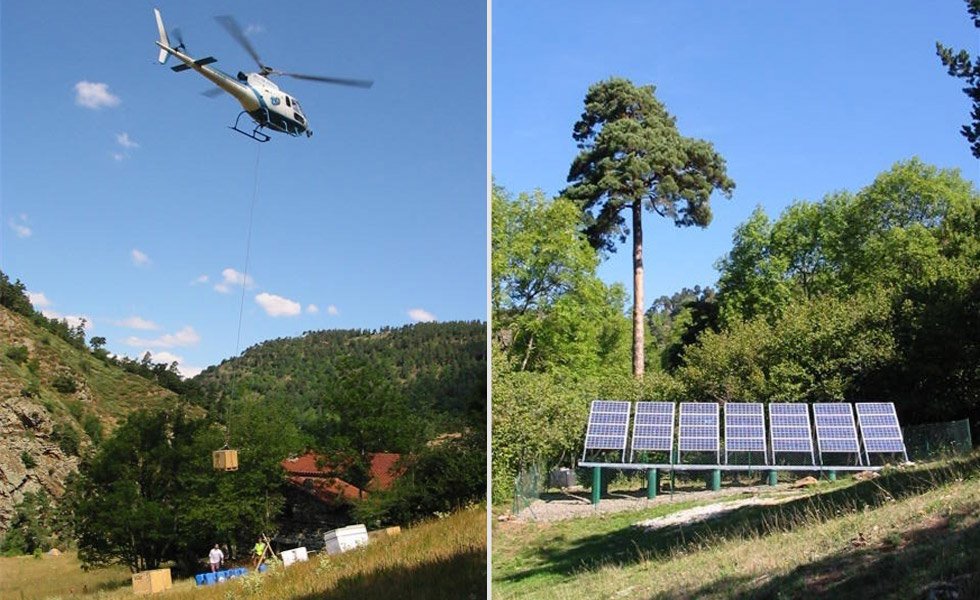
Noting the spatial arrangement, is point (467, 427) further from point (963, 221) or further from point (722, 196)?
point (963, 221)

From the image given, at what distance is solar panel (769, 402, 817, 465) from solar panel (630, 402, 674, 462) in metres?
0.93

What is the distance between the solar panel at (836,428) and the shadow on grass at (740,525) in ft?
2.86

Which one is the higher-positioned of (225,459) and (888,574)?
(225,459)

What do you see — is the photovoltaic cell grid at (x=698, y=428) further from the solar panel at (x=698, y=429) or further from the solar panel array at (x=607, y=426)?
the solar panel array at (x=607, y=426)

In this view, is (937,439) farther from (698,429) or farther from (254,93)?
(254,93)

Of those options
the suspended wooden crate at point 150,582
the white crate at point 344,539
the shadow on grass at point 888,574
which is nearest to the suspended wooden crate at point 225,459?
the suspended wooden crate at point 150,582

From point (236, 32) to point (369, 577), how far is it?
8.59 ft

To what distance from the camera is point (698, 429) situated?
8.33m

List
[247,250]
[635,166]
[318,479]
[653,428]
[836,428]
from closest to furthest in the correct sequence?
[247,250] < [318,479] < [836,428] < [653,428] < [635,166]

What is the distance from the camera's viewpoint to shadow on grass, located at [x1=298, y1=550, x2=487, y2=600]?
13.0ft

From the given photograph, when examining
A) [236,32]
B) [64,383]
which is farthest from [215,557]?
[236,32]

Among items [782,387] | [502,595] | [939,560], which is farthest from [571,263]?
[939,560]

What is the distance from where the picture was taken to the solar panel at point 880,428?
297 inches

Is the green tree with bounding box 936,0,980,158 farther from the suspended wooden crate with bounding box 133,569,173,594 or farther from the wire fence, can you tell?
the suspended wooden crate with bounding box 133,569,173,594
